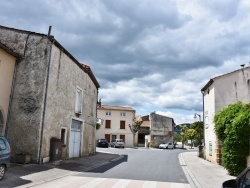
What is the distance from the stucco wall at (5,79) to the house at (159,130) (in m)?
42.4

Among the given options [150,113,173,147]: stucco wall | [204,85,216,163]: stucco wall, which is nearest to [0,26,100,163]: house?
[204,85,216,163]: stucco wall

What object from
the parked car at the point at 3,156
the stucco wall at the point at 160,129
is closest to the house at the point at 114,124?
the stucco wall at the point at 160,129

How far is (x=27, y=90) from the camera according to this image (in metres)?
14.8

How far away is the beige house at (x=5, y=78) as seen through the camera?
13.9m

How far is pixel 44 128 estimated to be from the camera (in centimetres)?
1454

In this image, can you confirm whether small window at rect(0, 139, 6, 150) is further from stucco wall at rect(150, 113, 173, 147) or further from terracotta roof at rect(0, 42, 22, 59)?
stucco wall at rect(150, 113, 173, 147)

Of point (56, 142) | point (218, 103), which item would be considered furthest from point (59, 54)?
point (218, 103)

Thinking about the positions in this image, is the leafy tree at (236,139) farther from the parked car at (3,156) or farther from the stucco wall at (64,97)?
the parked car at (3,156)

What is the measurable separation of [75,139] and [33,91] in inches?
258

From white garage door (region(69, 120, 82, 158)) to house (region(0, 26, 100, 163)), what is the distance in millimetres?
1517

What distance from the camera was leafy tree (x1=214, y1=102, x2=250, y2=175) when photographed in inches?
497

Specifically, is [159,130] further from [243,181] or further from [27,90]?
[243,181]

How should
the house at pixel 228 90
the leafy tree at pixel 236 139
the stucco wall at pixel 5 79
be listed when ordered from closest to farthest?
the leafy tree at pixel 236 139, the stucco wall at pixel 5 79, the house at pixel 228 90

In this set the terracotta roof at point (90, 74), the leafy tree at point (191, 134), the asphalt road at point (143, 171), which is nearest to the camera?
the asphalt road at point (143, 171)
